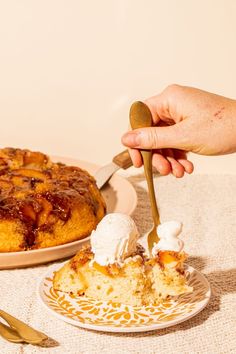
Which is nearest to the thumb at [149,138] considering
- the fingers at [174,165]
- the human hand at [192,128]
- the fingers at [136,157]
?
the human hand at [192,128]

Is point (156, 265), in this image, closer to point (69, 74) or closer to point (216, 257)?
point (216, 257)

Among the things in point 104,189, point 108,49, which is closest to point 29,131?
point 108,49

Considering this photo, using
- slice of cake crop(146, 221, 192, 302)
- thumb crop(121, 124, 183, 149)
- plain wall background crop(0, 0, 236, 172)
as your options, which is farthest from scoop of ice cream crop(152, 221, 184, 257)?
plain wall background crop(0, 0, 236, 172)

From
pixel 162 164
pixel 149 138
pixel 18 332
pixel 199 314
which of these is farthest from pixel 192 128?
pixel 18 332

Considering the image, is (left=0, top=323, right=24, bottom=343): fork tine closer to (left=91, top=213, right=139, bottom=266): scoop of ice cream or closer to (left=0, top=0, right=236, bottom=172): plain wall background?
(left=91, top=213, right=139, bottom=266): scoop of ice cream

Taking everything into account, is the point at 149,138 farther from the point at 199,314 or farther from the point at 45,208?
the point at 199,314

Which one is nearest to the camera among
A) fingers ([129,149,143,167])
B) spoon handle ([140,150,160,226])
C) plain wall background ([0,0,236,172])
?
spoon handle ([140,150,160,226])
